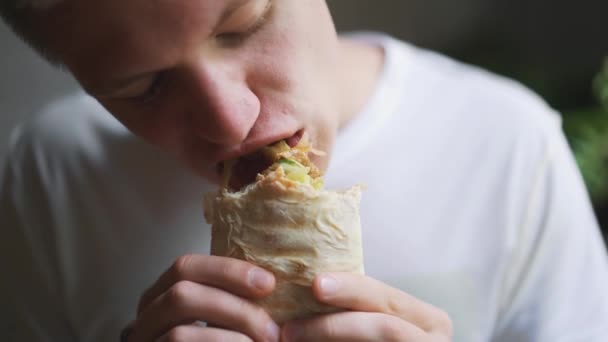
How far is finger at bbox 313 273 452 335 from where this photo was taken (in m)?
0.61

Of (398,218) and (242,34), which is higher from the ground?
(242,34)

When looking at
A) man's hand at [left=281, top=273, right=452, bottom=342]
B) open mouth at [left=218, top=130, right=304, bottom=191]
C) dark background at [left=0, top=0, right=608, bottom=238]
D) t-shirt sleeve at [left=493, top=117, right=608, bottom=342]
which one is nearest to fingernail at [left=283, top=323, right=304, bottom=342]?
man's hand at [left=281, top=273, right=452, bottom=342]

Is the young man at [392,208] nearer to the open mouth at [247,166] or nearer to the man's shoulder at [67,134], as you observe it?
the man's shoulder at [67,134]

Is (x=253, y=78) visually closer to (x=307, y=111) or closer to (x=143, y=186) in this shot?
(x=307, y=111)

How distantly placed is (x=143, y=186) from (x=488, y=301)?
2.16 ft

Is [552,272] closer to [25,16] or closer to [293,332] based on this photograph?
[293,332]

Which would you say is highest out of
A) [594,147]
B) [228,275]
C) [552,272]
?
[228,275]

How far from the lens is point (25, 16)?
67 centimetres

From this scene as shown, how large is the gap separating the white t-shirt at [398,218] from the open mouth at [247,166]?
294 millimetres

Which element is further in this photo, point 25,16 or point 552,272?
point 552,272

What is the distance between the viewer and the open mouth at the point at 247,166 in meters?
0.73

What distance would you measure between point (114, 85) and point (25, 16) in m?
0.12

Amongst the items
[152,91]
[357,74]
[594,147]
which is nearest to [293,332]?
[152,91]

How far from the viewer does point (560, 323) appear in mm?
1062
